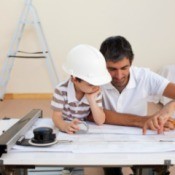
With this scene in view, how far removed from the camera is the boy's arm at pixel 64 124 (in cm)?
102

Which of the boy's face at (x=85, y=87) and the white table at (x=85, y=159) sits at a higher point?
the boy's face at (x=85, y=87)

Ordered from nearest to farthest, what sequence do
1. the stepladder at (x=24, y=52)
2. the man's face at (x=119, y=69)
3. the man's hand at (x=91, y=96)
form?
the man's hand at (x=91, y=96)
the man's face at (x=119, y=69)
the stepladder at (x=24, y=52)

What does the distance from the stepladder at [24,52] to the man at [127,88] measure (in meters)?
2.35

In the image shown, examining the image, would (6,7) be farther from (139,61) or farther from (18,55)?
(139,61)

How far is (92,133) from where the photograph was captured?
104cm

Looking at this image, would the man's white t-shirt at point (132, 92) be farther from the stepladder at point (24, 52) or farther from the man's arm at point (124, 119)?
the stepladder at point (24, 52)

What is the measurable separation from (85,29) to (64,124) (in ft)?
9.31

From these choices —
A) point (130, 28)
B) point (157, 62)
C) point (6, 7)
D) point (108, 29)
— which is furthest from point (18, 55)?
point (157, 62)

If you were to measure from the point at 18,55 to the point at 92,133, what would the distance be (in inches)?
114

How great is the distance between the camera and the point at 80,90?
116 centimetres

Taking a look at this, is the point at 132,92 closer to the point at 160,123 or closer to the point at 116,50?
the point at 116,50

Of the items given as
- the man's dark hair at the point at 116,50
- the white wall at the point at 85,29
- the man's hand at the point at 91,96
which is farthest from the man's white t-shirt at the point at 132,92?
the white wall at the point at 85,29

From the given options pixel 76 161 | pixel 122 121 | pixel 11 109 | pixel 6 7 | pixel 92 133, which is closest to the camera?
pixel 76 161

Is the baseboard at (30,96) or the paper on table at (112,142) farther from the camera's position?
the baseboard at (30,96)
